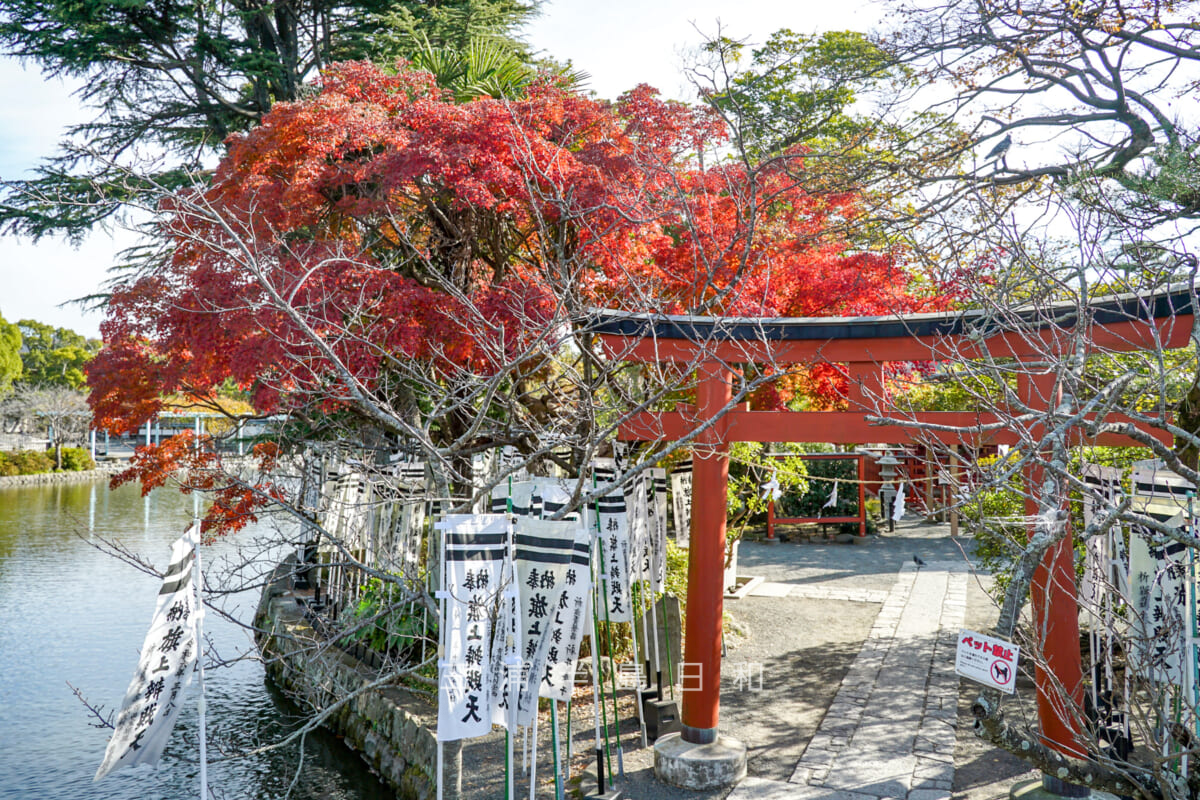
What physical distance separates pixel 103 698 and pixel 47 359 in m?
35.3

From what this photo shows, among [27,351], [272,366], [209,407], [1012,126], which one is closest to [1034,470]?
[1012,126]

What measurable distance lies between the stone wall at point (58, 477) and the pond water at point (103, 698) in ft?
42.5

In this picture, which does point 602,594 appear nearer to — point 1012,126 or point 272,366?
point 272,366

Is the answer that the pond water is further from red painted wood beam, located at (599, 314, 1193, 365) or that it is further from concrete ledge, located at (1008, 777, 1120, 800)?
concrete ledge, located at (1008, 777, 1120, 800)

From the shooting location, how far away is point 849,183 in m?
9.22

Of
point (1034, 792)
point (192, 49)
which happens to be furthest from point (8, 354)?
point (1034, 792)

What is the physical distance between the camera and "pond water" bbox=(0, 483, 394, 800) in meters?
8.18

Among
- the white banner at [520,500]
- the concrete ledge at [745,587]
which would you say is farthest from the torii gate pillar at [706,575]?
the concrete ledge at [745,587]

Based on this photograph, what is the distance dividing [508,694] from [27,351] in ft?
146

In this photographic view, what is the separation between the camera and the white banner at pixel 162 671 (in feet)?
16.1

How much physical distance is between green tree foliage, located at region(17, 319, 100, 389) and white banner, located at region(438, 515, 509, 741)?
38772 millimetres

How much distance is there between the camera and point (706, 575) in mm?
6711

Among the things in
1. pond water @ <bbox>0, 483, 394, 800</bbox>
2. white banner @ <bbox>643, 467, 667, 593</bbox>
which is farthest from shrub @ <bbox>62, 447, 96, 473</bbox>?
white banner @ <bbox>643, 467, 667, 593</bbox>

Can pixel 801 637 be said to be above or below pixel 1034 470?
below
